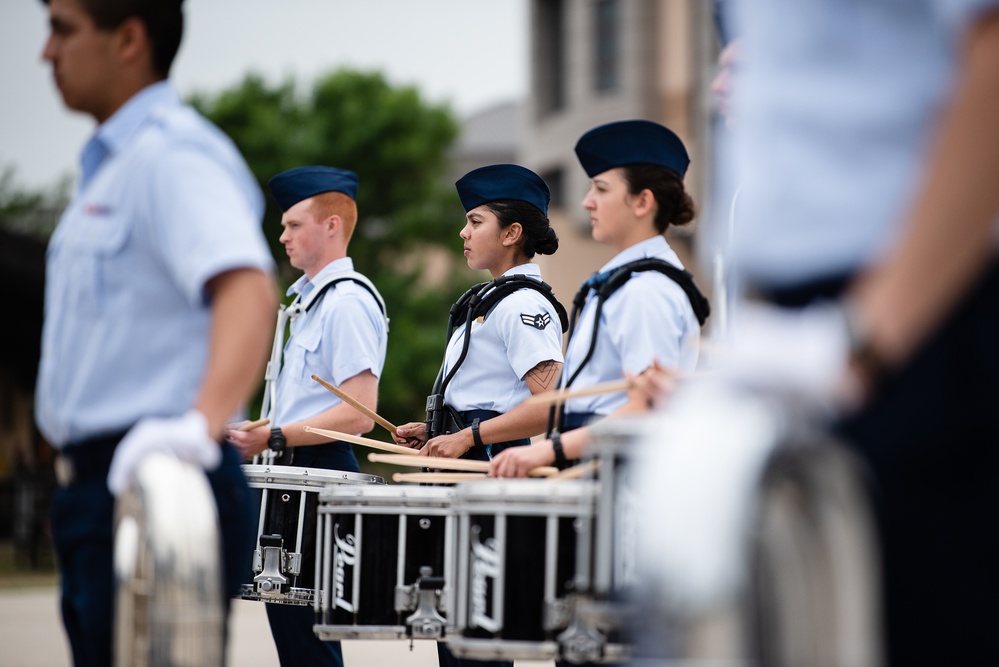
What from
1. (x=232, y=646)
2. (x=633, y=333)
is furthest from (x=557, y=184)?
(x=633, y=333)

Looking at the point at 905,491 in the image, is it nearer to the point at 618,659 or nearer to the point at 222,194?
the point at 222,194

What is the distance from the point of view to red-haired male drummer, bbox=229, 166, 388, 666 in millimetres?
5859

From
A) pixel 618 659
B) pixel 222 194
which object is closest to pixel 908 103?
pixel 222 194

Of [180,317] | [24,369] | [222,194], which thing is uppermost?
[24,369]

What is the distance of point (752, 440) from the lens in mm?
1624

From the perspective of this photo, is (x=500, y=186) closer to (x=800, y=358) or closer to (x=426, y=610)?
Result: (x=426, y=610)

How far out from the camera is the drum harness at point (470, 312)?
571 centimetres

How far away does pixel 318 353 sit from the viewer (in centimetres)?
612

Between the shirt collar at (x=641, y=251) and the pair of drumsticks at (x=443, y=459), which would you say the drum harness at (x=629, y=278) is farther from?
the pair of drumsticks at (x=443, y=459)

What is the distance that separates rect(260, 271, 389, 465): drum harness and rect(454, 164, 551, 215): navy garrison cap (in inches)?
21.6

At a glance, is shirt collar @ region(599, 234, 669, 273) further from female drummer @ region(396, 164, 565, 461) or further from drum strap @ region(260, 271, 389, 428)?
drum strap @ region(260, 271, 389, 428)

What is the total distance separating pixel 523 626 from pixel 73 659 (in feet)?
4.47

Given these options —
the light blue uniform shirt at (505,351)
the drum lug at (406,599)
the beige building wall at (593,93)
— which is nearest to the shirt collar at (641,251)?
the light blue uniform shirt at (505,351)

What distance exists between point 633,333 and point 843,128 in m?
2.36
